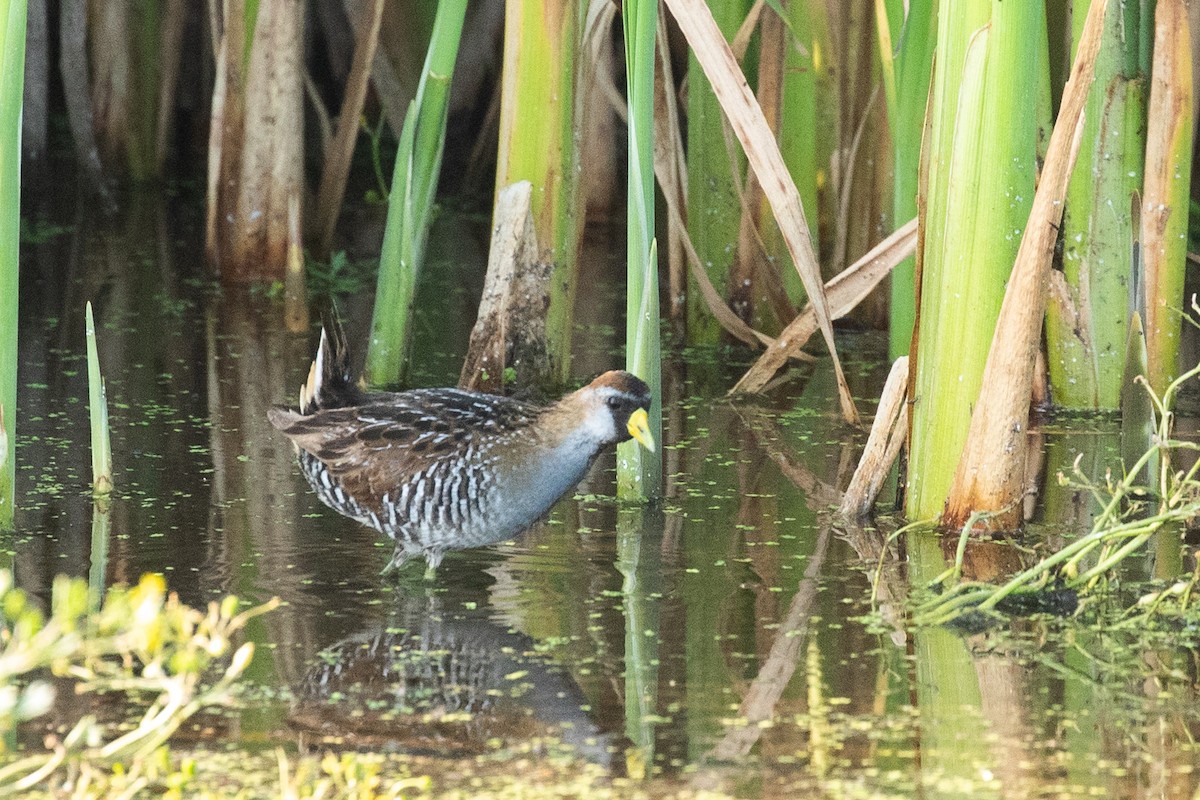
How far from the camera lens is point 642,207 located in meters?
4.41

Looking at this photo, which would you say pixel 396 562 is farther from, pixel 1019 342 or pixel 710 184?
pixel 710 184

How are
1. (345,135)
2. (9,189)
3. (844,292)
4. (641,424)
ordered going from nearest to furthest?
1. (9,189)
2. (641,424)
3. (844,292)
4. (345,135)

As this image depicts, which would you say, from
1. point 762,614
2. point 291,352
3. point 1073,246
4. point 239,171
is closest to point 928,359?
point 762,614

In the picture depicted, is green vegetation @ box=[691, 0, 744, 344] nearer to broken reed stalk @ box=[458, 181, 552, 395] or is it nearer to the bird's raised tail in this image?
broken reed stalk @ box=[458, 181, 552, 395]

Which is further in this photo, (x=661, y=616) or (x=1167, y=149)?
(x=1167, y=149)

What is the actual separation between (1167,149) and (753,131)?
3.70 ft

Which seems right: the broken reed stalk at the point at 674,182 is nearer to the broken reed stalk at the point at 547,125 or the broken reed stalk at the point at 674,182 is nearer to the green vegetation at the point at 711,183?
the green vegetation at the point at 711,183

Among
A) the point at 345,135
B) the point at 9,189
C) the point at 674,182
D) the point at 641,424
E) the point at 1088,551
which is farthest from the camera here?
the point at 345,135

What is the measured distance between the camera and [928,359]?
13.6 ft

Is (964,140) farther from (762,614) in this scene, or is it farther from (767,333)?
(767,333)

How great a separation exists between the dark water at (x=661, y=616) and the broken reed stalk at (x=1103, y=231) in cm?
17

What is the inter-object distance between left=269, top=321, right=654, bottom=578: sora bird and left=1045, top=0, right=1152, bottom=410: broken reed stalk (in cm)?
171

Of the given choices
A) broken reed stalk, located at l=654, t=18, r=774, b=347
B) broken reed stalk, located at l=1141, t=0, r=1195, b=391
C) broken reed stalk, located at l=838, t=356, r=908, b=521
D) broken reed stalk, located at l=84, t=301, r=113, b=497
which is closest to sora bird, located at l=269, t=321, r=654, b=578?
broken reed stalk, located at l=84, t=301, r=113, b=497

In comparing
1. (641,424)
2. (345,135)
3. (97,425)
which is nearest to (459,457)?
(641,424)
